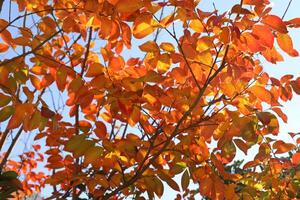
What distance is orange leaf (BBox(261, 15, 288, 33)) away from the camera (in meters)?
1.35

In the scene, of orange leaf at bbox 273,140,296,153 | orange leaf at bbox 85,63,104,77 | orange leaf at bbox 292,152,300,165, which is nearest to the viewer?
orange leaf at bbox 85,63,104,77

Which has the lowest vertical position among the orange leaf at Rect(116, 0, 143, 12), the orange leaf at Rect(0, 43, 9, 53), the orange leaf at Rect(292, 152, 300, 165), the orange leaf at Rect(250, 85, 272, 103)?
the orange leaf at Rect(292, 152, 300, 165)

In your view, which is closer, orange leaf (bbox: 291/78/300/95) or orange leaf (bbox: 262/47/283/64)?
orange leaf (bbox: 262/47/283/64)

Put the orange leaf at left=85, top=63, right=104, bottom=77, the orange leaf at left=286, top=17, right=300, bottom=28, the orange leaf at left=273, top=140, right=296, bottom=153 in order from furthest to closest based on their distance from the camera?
the orange leaf at left=273, top=140, right=296, bottom=153
the orange leaf at left=85, top=63, right=104, bottom=77
the orange leaf at left=286, top=17, right=300, bottom=28

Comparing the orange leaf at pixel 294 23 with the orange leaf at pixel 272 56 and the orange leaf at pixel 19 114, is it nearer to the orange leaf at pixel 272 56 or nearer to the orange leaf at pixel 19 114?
the orange leaf at pixel 272 56

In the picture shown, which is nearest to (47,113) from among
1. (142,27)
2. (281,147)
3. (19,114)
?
(19,114)

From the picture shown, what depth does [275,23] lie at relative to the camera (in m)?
1.37

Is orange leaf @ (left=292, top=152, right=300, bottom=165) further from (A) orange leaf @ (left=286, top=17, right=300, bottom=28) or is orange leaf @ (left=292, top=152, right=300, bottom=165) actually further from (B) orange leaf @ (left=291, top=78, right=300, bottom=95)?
(A) orange leaf @ (left=286, top=17, right=300, bottom=28)

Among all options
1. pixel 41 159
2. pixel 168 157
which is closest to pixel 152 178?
pixel 168 157

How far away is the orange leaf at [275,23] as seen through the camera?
4.44ft

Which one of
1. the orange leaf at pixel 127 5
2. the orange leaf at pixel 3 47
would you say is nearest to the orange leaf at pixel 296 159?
the orange leaf at pixel 127 5

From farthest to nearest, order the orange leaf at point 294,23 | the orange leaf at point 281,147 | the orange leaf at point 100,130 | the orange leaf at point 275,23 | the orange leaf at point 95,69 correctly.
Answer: the orange leaf at point 281,147 → the orange leaf at point 100,130 → the orange leaf at point 95,69 → the orange leaf at point 294,23 → the orange leaf at point 275,23

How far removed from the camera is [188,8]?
1.50 metres

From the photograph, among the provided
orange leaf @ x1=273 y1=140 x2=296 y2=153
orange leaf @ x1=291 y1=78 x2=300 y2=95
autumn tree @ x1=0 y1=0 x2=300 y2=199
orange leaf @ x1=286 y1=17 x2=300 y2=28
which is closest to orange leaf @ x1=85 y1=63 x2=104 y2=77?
autumn tree @ x1=0 y1=0 x2=300 y2=199
